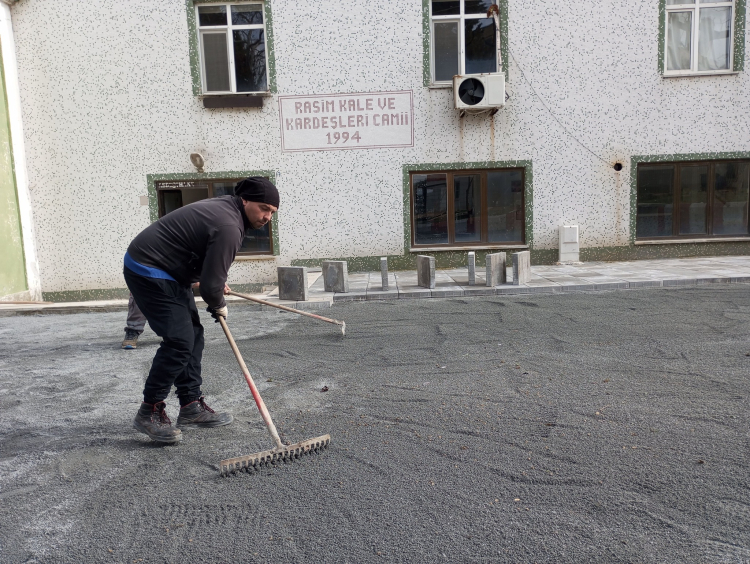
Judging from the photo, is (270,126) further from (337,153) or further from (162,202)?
(162,202)

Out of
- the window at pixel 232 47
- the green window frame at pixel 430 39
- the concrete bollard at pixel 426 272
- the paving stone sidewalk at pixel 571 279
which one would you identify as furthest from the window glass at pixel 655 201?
the window at pixel 232 47

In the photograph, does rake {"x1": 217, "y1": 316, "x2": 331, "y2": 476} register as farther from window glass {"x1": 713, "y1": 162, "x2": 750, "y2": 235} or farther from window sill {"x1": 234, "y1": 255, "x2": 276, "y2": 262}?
window glass {"x1": 713, "y1": 162, "x2": 750, "y2": 235}

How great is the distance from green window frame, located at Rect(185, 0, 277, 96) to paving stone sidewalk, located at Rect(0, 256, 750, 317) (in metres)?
4.12

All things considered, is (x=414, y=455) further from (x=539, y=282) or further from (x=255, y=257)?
(x=255, y=257)

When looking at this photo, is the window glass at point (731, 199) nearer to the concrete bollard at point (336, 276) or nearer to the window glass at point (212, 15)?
the concrete bollard at point (336, 276)

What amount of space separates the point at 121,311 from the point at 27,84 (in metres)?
5.45

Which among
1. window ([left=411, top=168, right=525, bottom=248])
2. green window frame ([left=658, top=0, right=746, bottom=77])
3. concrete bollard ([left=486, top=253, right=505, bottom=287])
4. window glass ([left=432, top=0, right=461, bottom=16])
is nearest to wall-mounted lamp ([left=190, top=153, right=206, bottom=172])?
window ([left=411, top=168, right=525, bottom=248])

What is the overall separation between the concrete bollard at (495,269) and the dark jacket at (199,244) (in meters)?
6.01

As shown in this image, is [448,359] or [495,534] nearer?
[495,534]

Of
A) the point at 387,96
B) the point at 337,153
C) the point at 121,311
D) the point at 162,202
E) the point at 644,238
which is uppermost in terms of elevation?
the point at 387,96

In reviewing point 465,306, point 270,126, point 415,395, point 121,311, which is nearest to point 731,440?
point 415,395

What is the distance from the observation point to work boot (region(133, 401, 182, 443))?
3.62m

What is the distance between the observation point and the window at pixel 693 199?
38.2 ft

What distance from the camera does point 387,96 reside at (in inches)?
444
